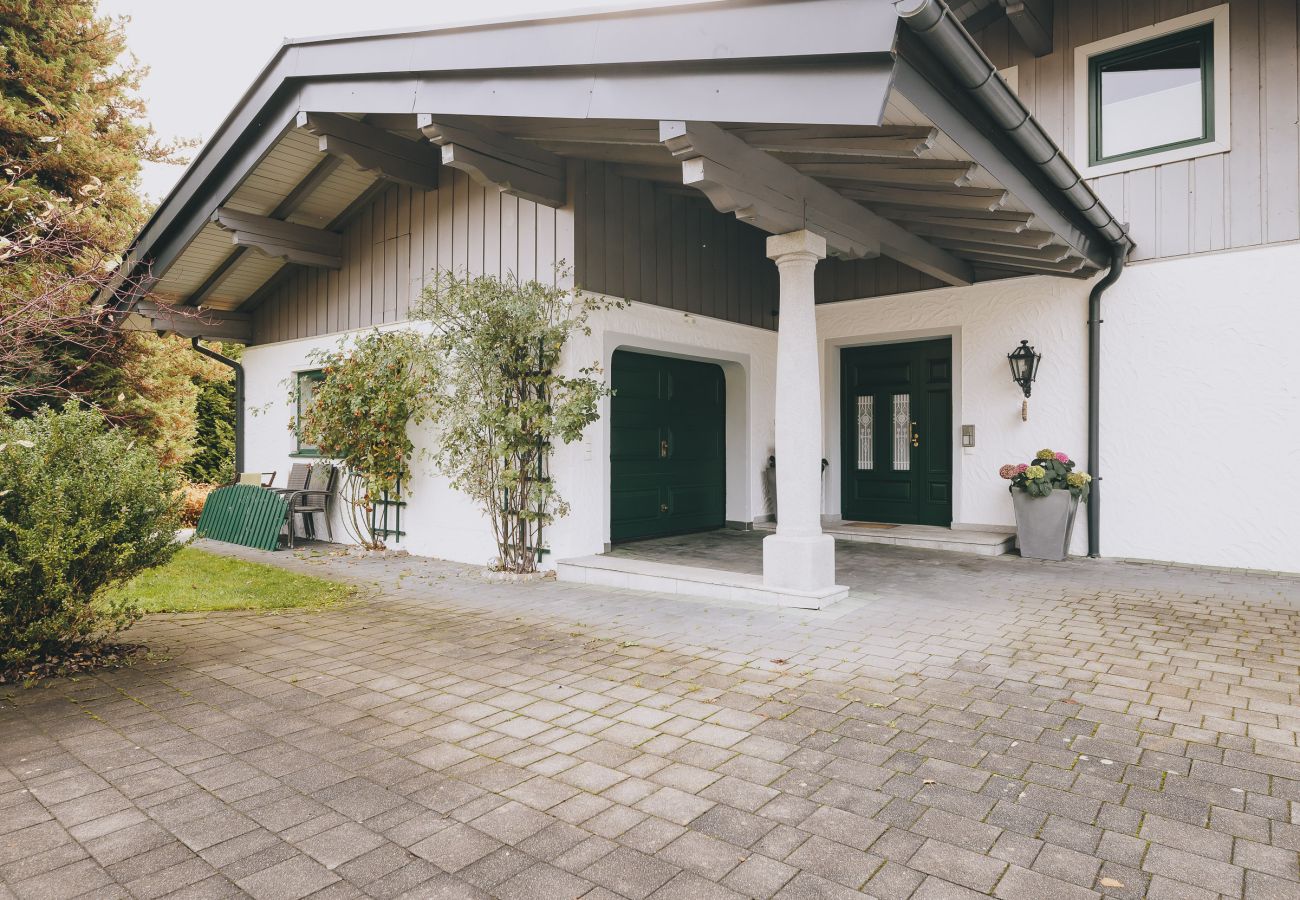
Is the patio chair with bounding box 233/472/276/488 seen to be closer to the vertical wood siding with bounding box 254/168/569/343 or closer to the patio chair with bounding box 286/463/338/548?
the patio chair with bounding box 286/463/338/548

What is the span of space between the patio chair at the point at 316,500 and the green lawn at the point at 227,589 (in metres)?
1.49

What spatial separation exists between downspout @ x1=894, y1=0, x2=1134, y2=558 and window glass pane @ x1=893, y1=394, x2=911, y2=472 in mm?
2043

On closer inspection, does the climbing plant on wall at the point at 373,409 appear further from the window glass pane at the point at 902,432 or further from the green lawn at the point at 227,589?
the window glass pane at the point at 902,432

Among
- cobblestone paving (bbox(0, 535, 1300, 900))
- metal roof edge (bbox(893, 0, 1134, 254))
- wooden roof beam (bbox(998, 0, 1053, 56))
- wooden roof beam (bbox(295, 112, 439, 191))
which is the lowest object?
cobblestone paving (bbox(0, 535, 1300, 900))

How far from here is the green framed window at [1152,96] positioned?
22.0ft

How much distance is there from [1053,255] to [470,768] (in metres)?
6.00

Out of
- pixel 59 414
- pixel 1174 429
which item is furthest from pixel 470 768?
pixel 1174 429

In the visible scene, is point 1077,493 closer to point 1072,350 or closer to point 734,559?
point 1072,350

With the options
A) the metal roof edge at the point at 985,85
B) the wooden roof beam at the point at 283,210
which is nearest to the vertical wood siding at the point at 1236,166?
the metal roof edge at the point at 985,85

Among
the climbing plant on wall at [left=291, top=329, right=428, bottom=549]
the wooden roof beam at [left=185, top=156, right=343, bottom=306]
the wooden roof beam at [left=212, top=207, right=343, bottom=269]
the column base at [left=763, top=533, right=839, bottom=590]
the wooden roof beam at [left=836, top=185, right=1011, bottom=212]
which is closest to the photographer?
the wooden roof beam at [left=836, top=185, right=1011, bottom=212]

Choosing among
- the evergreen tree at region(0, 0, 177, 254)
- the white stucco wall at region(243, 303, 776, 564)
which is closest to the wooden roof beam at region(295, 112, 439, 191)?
the white stucco wall at region(243, 303, 776, 564)

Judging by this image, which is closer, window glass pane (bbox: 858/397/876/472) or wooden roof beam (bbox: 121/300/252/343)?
window glass pane (bbox: 858/397/876/472)

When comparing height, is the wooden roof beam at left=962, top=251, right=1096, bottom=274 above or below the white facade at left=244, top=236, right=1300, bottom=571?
above

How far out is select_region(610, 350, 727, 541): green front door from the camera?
771cm
